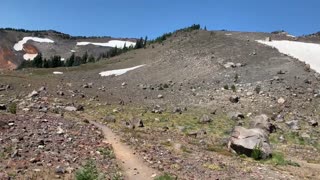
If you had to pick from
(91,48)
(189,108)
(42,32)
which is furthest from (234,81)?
(42,32)

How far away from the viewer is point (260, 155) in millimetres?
22984

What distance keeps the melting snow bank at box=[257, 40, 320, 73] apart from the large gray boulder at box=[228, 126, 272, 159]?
2764cm

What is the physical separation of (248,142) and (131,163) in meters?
7.92

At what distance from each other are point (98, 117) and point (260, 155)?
1332 centimetres

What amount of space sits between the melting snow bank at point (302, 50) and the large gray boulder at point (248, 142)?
1088 inches

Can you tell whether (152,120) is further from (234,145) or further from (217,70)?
(217,70)

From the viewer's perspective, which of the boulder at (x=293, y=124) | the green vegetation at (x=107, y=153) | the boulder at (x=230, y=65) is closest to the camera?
the green vegetation at (x=107, y=153)

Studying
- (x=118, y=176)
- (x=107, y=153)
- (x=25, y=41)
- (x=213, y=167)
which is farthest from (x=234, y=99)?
(x=25, y=41)

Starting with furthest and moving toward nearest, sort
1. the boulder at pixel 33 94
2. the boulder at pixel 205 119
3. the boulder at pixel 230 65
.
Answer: the boulder at pixel 230 65 < the boulder at pixel 33 94 < the boulder at pixel 205 119

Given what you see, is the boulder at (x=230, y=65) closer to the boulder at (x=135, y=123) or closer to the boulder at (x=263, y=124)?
the boulder at (x=263, y=124)

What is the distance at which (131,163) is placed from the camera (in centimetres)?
1862

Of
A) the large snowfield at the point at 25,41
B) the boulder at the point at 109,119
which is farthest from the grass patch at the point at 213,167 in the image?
Result: the large snowfield at the point at 25,41

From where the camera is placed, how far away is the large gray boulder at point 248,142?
2339 cm

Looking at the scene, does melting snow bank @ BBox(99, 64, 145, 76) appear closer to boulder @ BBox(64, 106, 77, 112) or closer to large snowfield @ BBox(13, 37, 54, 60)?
boulder @ BBox(64, 106, 77, 112)
